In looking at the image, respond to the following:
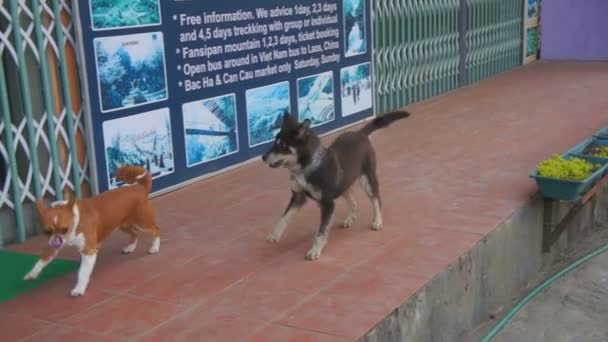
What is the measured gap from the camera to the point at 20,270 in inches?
159

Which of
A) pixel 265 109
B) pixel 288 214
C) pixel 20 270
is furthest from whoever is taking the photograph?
pixel 265 109

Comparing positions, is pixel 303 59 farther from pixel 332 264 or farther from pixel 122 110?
pixel 332 264

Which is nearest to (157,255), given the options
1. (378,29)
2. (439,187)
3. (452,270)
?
(452,270)

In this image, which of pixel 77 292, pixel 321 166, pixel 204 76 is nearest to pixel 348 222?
pixel 321 166

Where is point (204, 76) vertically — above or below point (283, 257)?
above

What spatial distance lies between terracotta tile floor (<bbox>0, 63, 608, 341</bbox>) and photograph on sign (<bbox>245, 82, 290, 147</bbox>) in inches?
11.8

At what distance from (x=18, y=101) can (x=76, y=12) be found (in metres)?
0.71

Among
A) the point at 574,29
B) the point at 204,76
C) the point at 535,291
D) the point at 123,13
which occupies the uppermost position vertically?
the point at 123,13

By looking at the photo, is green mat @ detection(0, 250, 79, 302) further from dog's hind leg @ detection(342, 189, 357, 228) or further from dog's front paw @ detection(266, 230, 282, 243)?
dog's hind leg @ detection(342, 189, 357, 228)

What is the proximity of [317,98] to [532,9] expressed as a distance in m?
7.11

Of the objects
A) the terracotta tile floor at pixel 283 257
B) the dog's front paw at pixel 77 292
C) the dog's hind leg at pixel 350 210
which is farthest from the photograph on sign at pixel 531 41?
the dog's front paw at pixel 77 292

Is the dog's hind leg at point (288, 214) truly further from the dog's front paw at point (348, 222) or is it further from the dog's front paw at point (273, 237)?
the dog's front paw at point (348, 222)

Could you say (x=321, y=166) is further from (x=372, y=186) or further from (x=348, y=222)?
(x=348, y=222)

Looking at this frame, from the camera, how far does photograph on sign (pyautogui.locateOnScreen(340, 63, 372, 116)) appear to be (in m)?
7.66
